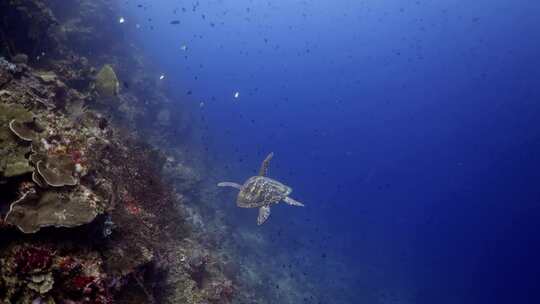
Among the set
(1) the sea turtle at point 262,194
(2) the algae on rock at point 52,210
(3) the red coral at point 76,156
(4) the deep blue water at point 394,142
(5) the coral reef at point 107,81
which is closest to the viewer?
(2) the algae on rock at point 52,210

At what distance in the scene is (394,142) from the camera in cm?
16700

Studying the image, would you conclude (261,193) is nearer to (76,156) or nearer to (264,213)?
(264,213)

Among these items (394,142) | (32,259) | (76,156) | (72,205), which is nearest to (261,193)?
(76,156)

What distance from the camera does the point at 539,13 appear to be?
102m

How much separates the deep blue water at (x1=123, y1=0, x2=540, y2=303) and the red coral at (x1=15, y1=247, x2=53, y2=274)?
15.5m

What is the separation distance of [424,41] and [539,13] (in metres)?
83.9

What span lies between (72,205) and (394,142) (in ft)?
574

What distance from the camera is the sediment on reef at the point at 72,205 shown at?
3.79 m

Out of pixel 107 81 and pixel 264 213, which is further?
pixel 264 213

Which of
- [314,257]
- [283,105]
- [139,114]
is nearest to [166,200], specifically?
[139,114]

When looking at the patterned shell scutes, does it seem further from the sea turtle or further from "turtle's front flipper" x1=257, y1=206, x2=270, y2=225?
"turtle's front flipper" x1=257, y1=206, x2=270, y2=225

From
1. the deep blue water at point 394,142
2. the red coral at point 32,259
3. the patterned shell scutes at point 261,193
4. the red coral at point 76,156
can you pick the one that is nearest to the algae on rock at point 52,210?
the red coral at point 32,259

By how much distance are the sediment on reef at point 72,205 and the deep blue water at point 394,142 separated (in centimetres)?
983

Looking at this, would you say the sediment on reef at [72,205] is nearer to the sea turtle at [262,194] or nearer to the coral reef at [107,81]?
the coral reef at [107,81]
